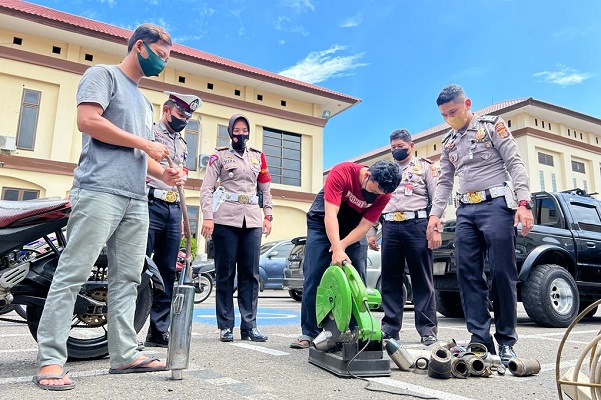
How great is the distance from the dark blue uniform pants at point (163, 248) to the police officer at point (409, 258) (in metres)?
1.91

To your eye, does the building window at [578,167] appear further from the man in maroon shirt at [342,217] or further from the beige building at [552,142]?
the man in maroon shirt at [342,217]

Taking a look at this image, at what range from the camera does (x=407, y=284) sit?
774cm

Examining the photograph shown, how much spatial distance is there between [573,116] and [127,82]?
3088 centimetres

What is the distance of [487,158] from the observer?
3.52 meters

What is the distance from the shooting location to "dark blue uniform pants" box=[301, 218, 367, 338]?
3791mm

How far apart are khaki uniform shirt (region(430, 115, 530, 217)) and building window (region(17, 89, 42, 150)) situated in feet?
56.4

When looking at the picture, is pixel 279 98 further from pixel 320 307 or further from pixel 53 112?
pixel 320 307

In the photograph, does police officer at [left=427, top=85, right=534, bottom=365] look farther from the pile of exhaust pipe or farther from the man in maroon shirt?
the man in maroon shirt

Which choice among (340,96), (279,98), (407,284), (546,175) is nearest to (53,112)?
(279,98)

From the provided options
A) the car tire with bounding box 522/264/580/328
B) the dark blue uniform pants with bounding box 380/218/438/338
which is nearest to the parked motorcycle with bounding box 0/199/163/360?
the dark blue uniform pants with bounding box 380/218/438/338

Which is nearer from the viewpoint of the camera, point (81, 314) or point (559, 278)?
point (81, 314)

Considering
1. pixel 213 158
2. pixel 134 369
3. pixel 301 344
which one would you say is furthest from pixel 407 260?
pixel 134 369

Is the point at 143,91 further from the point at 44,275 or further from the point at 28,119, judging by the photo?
the point at 44,275

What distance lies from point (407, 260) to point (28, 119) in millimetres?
16956
